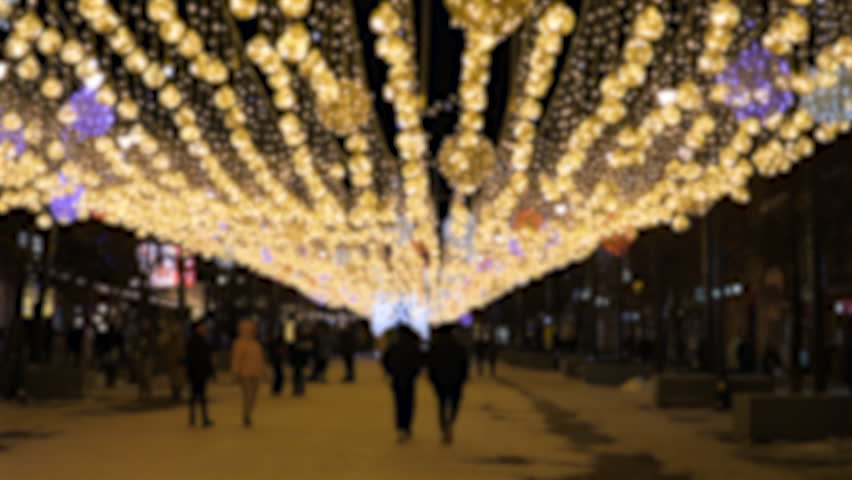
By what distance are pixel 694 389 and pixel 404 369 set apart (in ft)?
30.1

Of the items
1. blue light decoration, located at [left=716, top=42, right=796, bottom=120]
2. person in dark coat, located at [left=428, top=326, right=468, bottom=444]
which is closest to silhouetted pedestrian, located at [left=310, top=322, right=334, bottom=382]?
person in dark coat, located at [left=428, top=326, right=468, bottom=444]

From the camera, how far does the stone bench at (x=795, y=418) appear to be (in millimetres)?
17594

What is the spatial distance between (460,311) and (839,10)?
8652 cm

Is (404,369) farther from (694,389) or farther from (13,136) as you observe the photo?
(694,389)

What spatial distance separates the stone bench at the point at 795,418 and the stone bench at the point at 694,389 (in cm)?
760

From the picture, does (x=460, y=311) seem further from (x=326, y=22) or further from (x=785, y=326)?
(x=326, y=22)

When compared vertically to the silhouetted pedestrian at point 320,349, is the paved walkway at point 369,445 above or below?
below

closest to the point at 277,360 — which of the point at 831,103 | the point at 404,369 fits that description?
the point at 404,369

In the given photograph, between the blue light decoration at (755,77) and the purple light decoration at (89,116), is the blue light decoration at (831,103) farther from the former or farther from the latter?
the purple light decoration at (89,116)

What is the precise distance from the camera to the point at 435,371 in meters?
18.0

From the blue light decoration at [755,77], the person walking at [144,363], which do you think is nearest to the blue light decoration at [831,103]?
the blue light decoration at [755,77]

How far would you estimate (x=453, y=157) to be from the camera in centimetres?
1759

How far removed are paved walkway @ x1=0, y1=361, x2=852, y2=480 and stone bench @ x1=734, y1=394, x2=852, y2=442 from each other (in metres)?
0.53

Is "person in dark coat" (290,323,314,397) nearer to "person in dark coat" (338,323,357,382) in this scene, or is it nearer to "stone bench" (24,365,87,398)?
"stone bench" (24,365,87,398)
